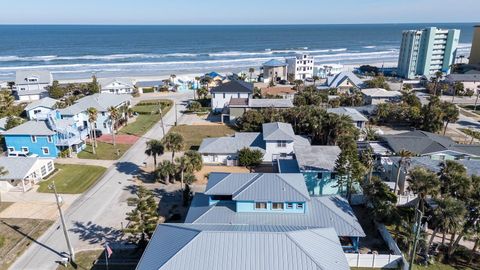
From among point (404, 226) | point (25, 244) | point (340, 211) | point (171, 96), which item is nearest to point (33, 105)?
point (171, 96)

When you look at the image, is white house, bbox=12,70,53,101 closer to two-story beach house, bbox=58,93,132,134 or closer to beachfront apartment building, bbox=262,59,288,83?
two-story beach house, bbox=58,93,132,134

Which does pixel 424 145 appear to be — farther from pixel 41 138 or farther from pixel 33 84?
pixel 33 84

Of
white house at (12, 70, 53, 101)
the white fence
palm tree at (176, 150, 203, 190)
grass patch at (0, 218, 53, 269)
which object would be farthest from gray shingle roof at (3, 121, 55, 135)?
white house at (12, 70, 53, 101)

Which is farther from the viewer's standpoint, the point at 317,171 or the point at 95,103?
the point at 95,103

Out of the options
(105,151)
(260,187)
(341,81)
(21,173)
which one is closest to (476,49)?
(341,81)

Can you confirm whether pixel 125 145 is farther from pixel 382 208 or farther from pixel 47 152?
pixel 382 208

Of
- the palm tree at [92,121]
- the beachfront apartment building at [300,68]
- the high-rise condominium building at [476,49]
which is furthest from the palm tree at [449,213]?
the high-rise condominium building at [476,49]

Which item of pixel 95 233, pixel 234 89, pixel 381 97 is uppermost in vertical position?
pixel 234 89
